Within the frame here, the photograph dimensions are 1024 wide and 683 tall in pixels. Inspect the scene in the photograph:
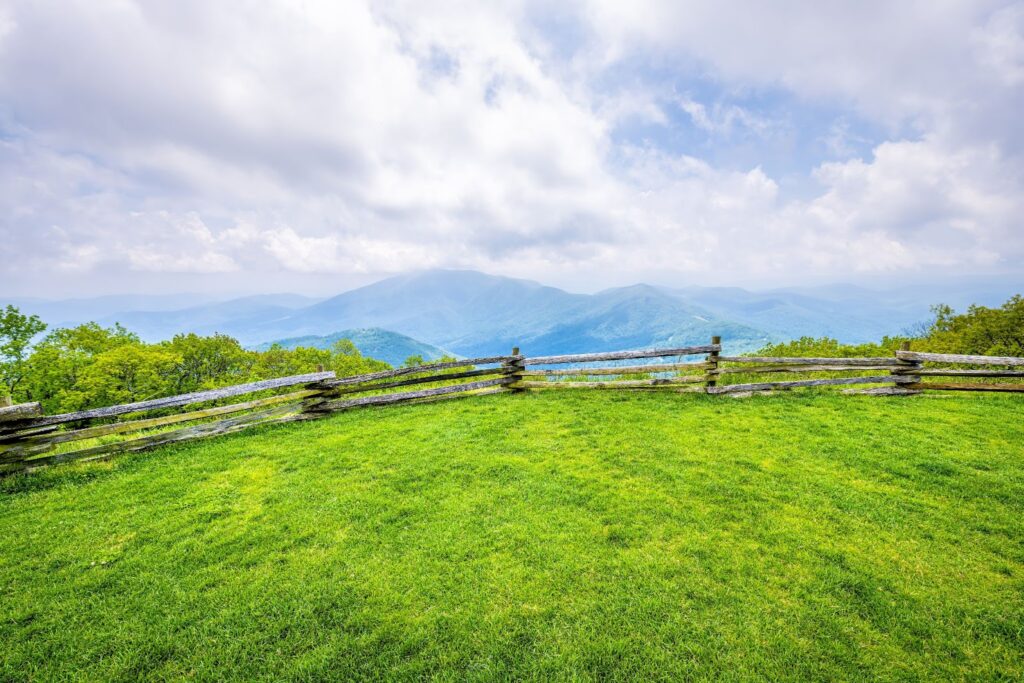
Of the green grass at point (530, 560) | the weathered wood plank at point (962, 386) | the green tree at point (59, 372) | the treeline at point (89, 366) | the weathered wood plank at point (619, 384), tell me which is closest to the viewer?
the green grass at point (530, 560)

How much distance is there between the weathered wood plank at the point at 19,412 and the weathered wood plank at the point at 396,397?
448cm

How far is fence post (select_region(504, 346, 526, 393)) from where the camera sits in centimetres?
1145

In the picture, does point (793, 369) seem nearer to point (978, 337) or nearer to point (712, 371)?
point (712, 371)

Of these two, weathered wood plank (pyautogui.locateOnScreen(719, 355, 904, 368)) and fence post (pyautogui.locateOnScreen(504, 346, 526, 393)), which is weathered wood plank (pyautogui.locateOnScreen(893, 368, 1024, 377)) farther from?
fence post (pyautogui.locateOnScreen(504, 346, 526, 393))

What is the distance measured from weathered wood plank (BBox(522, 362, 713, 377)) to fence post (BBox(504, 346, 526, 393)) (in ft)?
0.89

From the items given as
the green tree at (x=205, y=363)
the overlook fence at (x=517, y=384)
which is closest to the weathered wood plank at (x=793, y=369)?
the overlook fence at (x=517, y=384)

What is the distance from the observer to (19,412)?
648cm

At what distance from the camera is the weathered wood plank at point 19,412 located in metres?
6.35

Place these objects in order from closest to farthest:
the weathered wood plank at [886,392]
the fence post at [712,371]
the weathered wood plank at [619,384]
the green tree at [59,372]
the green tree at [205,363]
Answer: the weathered wood plank at [886,392]
the fence post at [712,371]
the weathered wood plank at [619,384]
the green tree at [59,372]
the green tree at [205,363]

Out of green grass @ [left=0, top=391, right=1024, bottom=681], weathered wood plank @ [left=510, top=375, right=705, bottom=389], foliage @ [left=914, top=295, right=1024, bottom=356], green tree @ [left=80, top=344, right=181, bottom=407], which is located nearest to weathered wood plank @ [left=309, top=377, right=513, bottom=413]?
weathered wood plank @ [left=510, top=375, right=705, bottom=389]

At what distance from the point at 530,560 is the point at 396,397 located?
733cm

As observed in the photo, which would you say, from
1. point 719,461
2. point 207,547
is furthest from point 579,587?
point 207,547

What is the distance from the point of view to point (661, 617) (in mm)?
3512

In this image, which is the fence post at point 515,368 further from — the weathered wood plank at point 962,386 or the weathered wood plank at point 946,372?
the weathered wood plank at point 962,386
